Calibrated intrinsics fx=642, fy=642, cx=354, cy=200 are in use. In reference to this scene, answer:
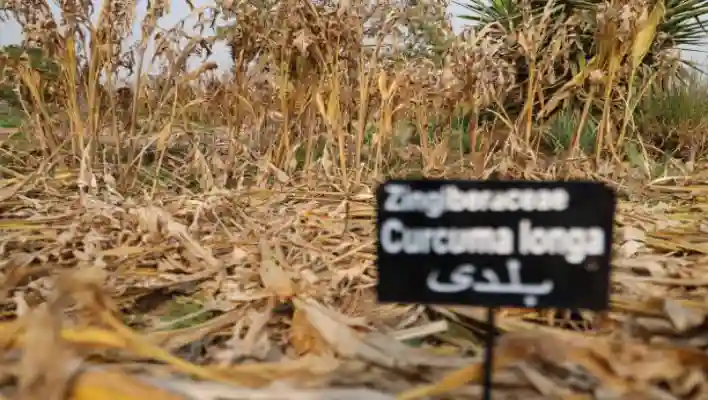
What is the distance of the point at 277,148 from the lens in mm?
2020

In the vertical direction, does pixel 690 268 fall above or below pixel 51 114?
below

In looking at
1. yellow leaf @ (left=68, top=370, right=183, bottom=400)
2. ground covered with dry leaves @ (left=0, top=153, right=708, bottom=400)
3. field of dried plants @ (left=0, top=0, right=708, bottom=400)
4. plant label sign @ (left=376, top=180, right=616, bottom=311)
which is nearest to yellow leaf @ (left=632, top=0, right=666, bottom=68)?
field of dried plants @ (left=0, top=0, right=708, bottom=400)

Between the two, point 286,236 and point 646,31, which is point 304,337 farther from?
point 646,31

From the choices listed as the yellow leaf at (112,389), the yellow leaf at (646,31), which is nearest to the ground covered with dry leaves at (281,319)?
the yellow leaf at (112,389)

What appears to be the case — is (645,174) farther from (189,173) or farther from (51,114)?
(51,114)

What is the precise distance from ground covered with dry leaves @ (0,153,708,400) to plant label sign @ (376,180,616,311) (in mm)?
62

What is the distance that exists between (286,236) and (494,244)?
70 cm

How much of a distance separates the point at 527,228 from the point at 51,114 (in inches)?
77.1

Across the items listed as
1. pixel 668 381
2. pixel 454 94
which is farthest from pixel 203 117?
pixel 668 381

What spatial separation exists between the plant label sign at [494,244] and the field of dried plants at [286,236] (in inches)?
2.4

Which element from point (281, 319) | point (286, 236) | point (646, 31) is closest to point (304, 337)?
point (281, 319)

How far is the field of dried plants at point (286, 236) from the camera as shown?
639 millimetres

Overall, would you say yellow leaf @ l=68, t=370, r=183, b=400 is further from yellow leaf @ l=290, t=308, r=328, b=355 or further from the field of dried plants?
yellow leaf @ l=290, t=308, r=328, b=355

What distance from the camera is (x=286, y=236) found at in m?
1.26
